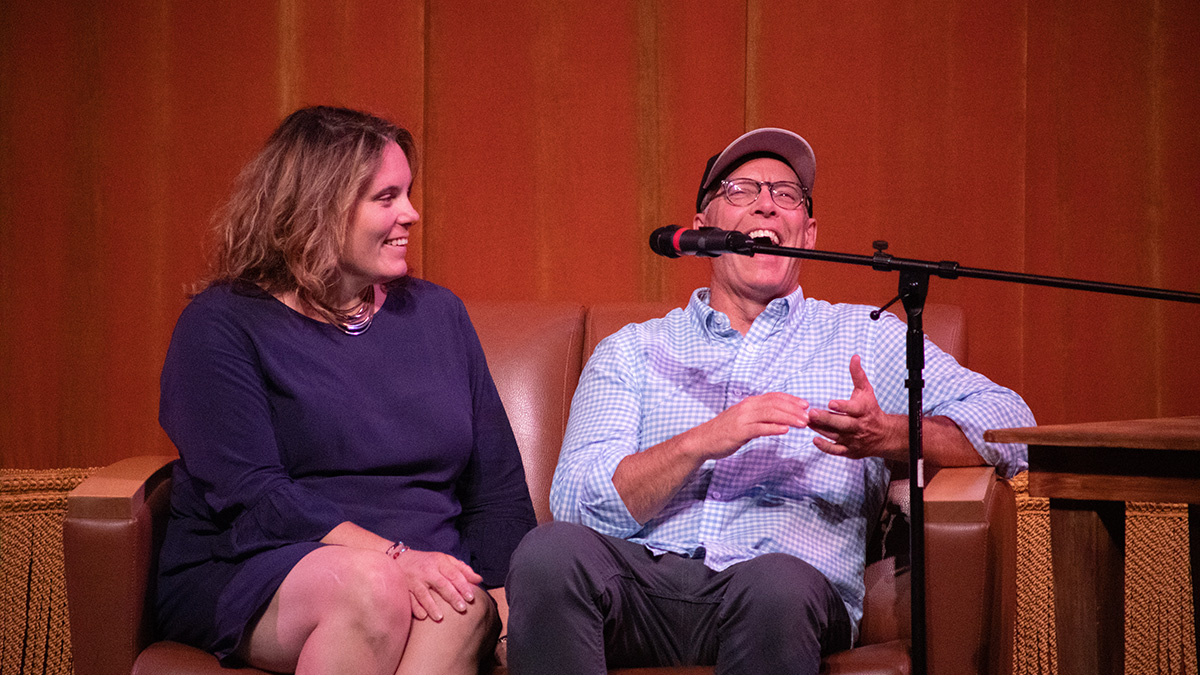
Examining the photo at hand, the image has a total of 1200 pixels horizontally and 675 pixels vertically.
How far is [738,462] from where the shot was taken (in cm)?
174

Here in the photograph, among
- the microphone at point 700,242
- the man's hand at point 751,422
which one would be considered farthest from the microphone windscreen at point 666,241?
the man's hand at point 751,422

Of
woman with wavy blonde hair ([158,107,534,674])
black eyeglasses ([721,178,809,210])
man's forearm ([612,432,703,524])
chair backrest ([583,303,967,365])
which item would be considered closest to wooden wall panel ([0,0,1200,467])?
chair backrest ([583,303,967,365])

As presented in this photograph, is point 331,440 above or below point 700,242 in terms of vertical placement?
below

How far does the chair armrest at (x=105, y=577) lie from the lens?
1.51m

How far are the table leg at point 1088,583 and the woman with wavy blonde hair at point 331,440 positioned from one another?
877mm

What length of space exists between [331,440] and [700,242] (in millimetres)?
710

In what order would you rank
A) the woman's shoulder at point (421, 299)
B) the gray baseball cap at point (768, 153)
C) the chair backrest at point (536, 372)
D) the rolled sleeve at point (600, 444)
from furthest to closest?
1. the chair backrest at point (536, 372)
2. the gray baseball cap at point (768, 153)
3. the woman's shoulder at point (421, 299)
4. the rolled sleeve at point (600, 444)

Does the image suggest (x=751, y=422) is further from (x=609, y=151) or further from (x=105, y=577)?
(x=609, y=151)

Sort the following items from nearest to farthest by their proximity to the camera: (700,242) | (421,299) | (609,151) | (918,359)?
(918,359) < (700,242) < (421,299) < (609,151)

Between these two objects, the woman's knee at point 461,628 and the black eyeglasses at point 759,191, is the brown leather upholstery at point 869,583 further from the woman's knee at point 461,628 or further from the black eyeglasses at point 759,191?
the black eyeglasses at point 759,191

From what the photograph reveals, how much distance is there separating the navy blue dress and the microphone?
55cm

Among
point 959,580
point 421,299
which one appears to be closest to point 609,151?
point 421,299

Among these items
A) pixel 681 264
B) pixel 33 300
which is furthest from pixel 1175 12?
pixel 33 300

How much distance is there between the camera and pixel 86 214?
2.76 m
